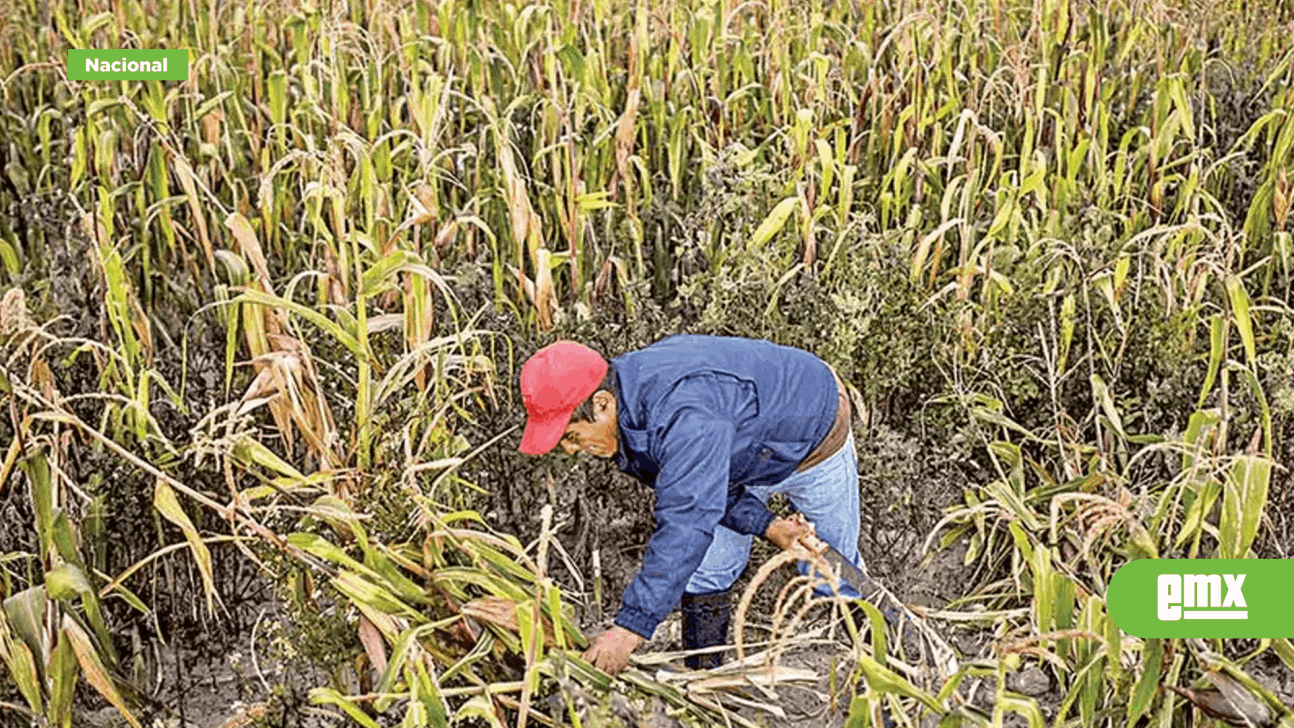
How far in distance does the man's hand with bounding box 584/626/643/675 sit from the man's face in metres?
0.28

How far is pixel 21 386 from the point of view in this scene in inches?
83.7

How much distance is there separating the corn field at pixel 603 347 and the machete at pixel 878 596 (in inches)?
2.0

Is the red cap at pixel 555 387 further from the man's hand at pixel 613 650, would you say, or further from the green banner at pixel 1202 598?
the green banner at pixel 1202 598

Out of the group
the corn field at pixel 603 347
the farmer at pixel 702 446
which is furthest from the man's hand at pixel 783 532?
the corn field at pixel 603 347

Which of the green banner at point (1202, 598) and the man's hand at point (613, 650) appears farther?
the man's hand at point (613, 650)

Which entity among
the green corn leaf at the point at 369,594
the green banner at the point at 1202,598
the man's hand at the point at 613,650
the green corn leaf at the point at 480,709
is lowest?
the man's hand at the point at 613,650

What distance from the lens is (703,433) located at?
6.70 ft

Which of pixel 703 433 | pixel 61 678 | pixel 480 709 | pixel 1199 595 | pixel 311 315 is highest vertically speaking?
pixel 311 315

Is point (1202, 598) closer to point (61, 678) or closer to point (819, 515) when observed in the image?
point (819, 515)

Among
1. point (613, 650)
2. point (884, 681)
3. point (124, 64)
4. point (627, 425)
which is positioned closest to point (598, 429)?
point (627, 425)

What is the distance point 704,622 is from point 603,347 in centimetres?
58

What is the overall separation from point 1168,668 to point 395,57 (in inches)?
118

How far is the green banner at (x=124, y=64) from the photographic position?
3.58m

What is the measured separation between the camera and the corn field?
201cm
